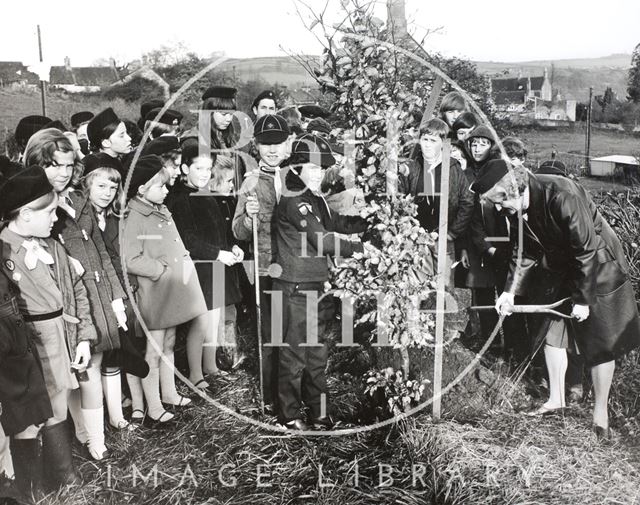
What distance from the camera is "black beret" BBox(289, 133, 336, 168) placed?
3803 mm

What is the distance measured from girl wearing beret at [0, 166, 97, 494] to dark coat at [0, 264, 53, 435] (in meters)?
0.01

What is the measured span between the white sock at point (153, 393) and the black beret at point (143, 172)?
4.27 ft

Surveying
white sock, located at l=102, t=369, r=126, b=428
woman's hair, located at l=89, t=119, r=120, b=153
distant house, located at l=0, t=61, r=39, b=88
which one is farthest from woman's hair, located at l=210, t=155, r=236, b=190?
distant house, located at l=0, t=61, r=39, b=88

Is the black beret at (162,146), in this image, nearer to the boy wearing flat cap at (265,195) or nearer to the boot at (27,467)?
the boy wearing flat cap at (265,195)

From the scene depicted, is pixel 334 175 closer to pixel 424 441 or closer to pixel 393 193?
pixel 393 193

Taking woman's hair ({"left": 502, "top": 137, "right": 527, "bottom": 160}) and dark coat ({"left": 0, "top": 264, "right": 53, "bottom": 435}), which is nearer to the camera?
dark coat ({"left": 0, "top": 264, "right": 53, "bottom": 435})

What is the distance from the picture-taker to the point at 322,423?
4250 mm

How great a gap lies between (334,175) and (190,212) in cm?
114

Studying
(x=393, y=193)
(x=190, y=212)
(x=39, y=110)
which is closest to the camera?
(x=393, y=193)

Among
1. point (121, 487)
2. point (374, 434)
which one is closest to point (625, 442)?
point (374, 434)


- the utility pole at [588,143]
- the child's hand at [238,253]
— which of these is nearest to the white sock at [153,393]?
the child's hand at [238,253]

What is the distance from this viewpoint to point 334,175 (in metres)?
4.26

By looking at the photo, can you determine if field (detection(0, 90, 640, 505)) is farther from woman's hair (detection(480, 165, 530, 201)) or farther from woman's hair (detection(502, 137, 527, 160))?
woman's hair (detection(502, 137, 527, 160))

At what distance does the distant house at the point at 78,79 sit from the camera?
9742mm
